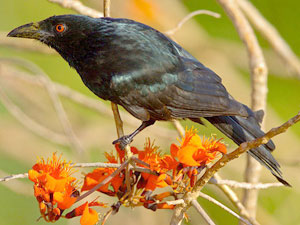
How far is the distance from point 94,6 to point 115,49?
2.11 m

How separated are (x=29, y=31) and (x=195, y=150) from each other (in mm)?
1569

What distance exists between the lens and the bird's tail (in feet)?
10.5

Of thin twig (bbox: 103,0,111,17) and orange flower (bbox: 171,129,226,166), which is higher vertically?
thin twig (bbox: 103,0,111,17)

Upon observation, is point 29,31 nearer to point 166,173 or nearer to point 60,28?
point 60,28

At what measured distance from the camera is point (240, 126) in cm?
347

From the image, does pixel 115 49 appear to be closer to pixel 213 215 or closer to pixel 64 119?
pixel 64 119

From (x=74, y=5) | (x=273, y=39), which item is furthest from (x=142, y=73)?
(x=273, y=39)

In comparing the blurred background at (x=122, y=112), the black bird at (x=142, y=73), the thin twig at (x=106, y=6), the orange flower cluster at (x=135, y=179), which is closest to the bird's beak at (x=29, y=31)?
the black bird at (x=142, y=73)

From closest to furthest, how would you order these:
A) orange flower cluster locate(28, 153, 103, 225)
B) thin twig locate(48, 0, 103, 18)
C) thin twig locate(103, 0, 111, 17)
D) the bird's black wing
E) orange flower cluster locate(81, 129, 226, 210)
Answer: orange flower cluster locate(28, 153, 103, 225), orange flower cluster locate(81, 129, 226, 210), thin twig locate(103, 0, 111, 17), the bird's black wing, thin twig locate(48, 0, 103, 18)

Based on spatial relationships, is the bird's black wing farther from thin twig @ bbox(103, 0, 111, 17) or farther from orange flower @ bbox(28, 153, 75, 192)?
orange flower @ bbox(28, 153, 75, 192)

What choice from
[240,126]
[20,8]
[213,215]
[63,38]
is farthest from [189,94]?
[20,8]

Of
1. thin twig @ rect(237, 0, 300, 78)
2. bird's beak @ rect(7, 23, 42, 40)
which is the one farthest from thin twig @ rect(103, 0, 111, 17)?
thin twig @ rect(237, 0, 300, 78)

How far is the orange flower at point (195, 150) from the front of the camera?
2.40 m

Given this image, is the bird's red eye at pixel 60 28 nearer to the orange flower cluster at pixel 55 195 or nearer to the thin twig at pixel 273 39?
the orange flower cluster at pixel 55 195
